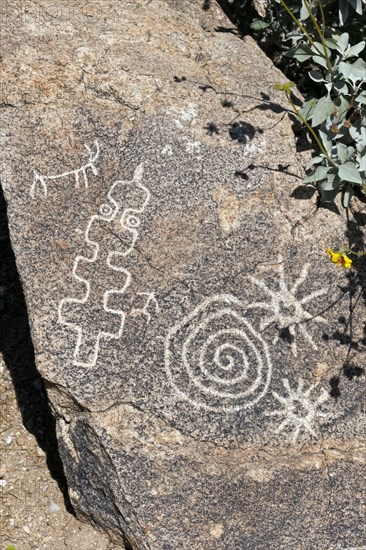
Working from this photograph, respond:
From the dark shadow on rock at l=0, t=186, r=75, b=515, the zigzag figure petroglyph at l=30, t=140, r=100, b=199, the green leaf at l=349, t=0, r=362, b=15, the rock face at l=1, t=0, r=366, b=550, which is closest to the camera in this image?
the rock face at l=1, t=0, r=366, b=550

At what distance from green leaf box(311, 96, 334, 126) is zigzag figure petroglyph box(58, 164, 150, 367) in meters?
0.65

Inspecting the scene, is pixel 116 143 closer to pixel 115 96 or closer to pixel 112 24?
pixel 115 96

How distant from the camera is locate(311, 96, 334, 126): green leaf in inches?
104

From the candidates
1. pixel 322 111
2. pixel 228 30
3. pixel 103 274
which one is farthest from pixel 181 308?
pixel 228 30

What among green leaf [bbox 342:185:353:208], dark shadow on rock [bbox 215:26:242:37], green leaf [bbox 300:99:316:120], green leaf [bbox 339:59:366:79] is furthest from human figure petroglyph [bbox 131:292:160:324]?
dark shadow on rock [bbox 215:26:242:37]

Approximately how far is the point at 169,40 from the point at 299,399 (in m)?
1.49

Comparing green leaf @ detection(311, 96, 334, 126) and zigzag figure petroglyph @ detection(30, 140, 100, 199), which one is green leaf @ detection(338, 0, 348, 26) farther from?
zigzag figure petroglyph @ detection(30, 140, 100, 199)

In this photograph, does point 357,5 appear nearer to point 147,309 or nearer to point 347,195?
point 347,195

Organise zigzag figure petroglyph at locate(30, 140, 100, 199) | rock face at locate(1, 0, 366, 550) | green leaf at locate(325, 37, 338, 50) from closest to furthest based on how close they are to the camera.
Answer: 1. rock face at locate(1, 0, 366, 550)
2. zigzag figure petroglyph at locate(30, 140, 100, 199)
3. green leaf at locate(325, 37, 338, 50)

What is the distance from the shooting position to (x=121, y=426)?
2.48 metres

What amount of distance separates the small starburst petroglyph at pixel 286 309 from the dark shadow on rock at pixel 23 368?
1.07 m

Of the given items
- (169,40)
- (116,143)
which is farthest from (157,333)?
(169,40)

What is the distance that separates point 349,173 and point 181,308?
29.7 inches

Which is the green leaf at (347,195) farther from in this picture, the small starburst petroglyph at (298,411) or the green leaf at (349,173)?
the small starburst petroglyph at (298,411)
